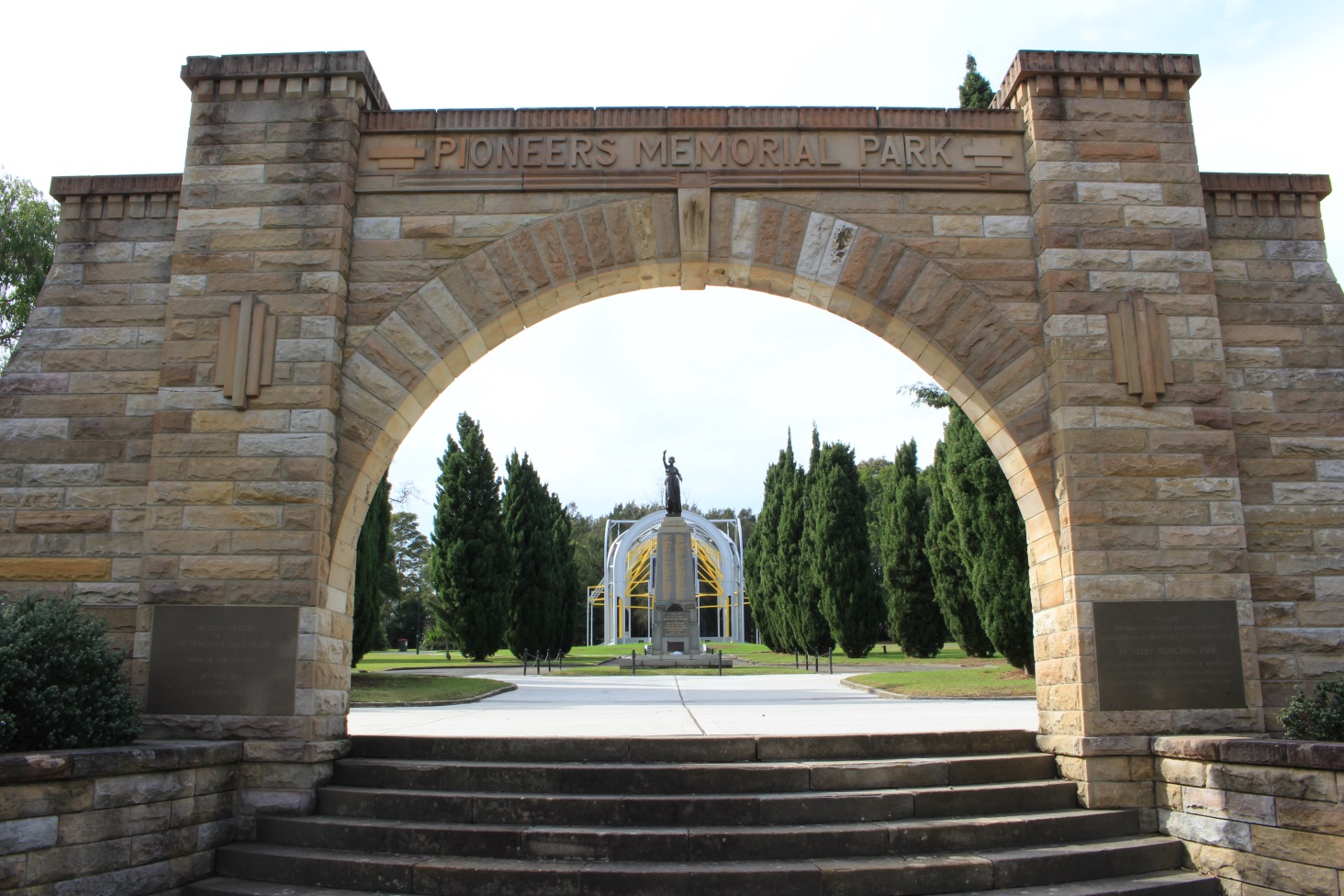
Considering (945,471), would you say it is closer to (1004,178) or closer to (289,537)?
(1004,178)

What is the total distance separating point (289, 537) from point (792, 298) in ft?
13.3

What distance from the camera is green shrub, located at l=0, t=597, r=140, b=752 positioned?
15.9ft

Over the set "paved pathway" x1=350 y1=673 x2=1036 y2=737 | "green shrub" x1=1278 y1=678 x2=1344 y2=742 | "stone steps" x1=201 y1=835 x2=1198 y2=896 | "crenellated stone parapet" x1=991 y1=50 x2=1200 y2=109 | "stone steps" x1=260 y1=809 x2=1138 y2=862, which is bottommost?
"stone steps" x1=201 y1=835 x2=1198 y2=896

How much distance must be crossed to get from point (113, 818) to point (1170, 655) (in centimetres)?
637

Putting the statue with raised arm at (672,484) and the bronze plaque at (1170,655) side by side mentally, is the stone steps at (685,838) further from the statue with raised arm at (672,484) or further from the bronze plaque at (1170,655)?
the statue with raised arm at (672,484)

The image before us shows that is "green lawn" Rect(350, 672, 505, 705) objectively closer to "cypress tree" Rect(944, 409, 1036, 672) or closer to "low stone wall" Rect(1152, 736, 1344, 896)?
"cypress tree" Rect(944, 409, 1036, 672)

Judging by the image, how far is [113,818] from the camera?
15.8ft

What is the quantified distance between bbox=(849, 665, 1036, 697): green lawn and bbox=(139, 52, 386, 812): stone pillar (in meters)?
9.03

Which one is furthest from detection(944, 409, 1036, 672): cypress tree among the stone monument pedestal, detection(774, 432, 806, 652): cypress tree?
detection(774, 432, 806, 652): cypress tree

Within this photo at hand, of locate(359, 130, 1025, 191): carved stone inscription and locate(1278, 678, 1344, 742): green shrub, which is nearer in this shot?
locate(1278, 678, 1344, 742): green shrub

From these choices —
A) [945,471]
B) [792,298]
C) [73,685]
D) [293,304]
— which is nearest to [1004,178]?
[792,298]

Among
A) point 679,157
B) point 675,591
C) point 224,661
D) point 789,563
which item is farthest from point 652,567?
point 224,661

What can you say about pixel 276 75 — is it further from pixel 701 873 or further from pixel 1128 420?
pixel 1128 420

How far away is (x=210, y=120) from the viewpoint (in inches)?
264
